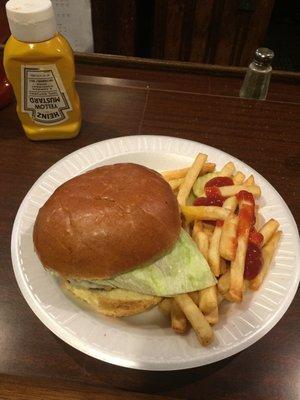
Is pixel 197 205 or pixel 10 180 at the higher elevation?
pixel 197 205

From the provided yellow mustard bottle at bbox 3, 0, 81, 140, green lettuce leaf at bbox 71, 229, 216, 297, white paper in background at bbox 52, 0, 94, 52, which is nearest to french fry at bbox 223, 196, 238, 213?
green lettuce leaf at bbox 71, 229, 216, 297

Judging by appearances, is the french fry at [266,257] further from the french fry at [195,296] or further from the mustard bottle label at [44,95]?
the mustard bottle label at [44,95]

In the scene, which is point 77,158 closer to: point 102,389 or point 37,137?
point 37,137

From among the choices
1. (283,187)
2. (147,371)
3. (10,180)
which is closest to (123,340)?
(147,371)

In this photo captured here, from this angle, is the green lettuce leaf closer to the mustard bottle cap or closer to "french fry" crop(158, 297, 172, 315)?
"french fry" crop(158, 297, 172, 315)

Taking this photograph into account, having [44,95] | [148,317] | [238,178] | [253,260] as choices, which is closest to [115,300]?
[148,317]

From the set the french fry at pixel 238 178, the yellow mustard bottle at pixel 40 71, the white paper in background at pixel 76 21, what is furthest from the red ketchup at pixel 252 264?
the white paper in background at pixel 76 21

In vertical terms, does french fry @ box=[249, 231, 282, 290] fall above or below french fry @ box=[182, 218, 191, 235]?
above
